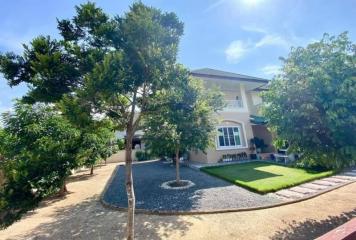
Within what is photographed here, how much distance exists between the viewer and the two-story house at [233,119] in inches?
961

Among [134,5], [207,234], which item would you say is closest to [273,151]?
[207,234]

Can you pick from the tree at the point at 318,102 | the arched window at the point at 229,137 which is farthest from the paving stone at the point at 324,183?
the arched window at the point at 229,137

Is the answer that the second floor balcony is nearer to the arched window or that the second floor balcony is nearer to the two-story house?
the two-story house

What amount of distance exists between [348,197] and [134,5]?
13.0 metres

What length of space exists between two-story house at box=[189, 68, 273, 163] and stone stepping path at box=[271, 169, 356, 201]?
10753 millimetres

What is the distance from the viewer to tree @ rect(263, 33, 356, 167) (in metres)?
8.10

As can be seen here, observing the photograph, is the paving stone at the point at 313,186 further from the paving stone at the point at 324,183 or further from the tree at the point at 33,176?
the tree at the point at 33,176

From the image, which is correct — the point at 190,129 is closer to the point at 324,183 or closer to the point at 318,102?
the point at 318,102

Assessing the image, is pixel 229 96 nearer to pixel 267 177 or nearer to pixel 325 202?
pixel 267 177

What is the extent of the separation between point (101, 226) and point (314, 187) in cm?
1165

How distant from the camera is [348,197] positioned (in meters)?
11.1

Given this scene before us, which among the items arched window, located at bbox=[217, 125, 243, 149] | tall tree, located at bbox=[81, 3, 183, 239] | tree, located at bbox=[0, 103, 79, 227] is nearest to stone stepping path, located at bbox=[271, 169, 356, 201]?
tall tree, located at bbox=[81, 3, 183, 239]

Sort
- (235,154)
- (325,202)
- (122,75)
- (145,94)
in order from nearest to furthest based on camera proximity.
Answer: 1. (122,75)
2. (145,94)
3. (325,202)
4. (235,154)

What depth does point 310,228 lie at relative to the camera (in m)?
8.16
